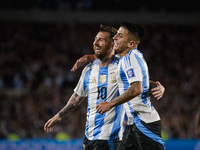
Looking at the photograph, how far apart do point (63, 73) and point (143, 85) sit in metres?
9.24

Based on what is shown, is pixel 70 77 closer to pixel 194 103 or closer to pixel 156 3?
pixel 194 103

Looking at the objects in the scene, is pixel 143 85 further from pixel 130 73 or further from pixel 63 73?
pixel 63 73

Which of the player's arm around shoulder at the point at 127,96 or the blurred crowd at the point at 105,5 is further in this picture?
the blurred crowd at the point at 105,5

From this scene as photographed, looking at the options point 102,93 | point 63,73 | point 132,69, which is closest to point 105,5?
point 63,73

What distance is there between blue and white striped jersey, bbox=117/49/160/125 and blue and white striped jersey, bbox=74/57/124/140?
0.54 m

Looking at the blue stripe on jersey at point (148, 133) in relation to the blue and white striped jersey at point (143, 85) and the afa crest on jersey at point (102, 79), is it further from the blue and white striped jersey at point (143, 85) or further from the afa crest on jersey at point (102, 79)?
the afa crest on jersey at point (102, 79)

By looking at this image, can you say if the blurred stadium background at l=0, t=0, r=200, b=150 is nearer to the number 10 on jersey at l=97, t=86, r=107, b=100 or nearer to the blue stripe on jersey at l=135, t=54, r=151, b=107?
the number 10 on jersey at l=97, t=86, r=107, b=100

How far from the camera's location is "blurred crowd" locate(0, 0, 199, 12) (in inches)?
566

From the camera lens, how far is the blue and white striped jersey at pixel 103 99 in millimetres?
3871

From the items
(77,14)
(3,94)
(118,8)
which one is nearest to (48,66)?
(3,94)

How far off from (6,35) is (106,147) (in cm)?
1135

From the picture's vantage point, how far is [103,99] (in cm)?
393

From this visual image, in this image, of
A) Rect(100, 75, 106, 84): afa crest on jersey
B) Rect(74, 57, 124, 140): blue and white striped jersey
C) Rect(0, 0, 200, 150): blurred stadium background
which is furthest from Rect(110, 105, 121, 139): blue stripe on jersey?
Rect(0, 0, 200, 150): blurred stadium background

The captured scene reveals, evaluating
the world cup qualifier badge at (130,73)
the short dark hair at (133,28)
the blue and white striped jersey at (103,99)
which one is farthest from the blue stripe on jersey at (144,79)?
the blue and white striped jersey at (103,99)
